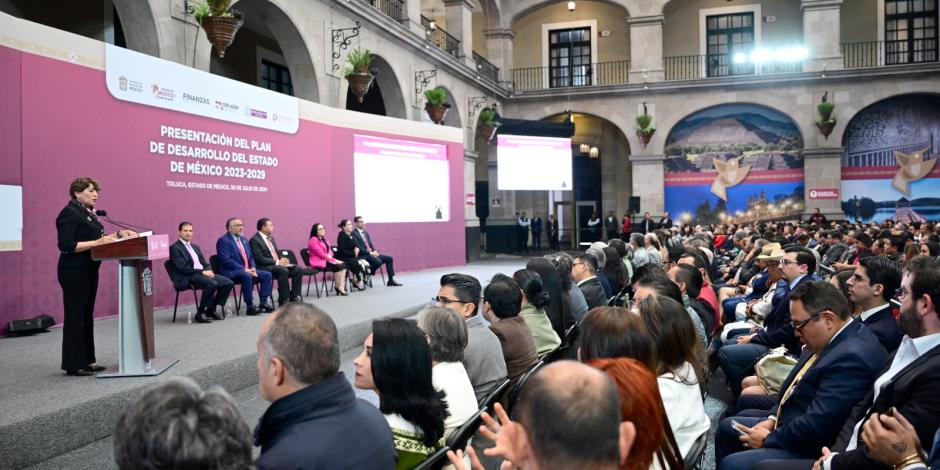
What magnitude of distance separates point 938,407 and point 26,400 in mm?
3972

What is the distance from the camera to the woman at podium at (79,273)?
413 cm

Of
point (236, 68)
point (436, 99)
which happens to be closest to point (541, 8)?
point (436, 99)

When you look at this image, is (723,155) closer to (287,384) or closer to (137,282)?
(137,282)

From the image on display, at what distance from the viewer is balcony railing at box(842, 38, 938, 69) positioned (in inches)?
689

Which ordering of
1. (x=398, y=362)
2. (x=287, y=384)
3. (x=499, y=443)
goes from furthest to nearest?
(x=398, y=362) < (x=287, y=384) < (x=499, y=443)

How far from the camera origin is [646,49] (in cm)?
1830

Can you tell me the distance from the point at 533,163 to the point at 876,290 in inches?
500

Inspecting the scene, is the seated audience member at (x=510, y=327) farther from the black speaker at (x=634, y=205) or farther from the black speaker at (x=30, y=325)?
the black speaker at (x=634, y=205)

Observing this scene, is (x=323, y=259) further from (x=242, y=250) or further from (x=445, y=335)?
(x=445, y=335)

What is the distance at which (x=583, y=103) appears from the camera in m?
19.0

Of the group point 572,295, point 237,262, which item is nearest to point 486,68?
point 237,262

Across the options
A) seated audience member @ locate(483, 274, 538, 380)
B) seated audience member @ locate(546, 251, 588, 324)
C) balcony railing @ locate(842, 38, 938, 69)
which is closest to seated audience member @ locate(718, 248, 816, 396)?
seated audience member @ locate(546, 251, 588, 324)

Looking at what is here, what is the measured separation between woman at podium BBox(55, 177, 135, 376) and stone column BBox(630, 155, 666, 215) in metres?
15.8

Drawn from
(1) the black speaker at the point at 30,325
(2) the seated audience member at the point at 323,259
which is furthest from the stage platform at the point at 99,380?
(2) the seated audience member at the point at 323,259
